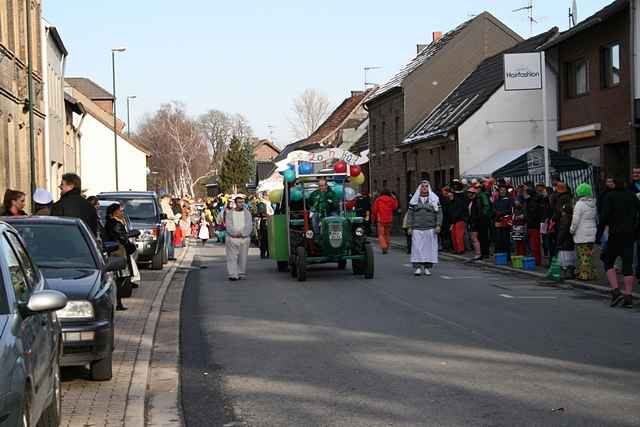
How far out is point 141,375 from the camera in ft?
29.8

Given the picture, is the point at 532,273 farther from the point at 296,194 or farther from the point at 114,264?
the point at 114,264

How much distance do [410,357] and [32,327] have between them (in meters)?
4.76

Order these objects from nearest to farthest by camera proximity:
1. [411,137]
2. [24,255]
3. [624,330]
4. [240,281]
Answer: [24,255]
[624,330]
[240,281]
[411,137]

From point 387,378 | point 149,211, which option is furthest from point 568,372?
point 149,211

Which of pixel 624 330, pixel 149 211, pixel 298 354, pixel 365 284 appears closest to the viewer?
pixel 298 354

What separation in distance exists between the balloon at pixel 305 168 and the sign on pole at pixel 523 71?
20.6 feet

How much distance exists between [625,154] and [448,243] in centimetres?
533

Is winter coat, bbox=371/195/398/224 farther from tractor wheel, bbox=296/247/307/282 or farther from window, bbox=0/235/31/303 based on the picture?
window, bbox=0/235/31/303

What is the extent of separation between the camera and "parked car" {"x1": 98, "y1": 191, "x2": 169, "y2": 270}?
22.4 meters

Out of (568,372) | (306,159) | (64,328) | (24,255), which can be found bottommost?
(568,372)

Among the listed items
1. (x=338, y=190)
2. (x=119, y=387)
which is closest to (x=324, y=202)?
(x=338, y=190)

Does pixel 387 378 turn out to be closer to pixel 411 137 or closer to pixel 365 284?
pixel 365 284

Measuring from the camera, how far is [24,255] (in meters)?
6.93

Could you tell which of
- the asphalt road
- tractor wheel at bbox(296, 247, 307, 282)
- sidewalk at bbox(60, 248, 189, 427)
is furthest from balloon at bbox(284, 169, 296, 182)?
sidewalk at bbox(60, 248, 189, 427)
